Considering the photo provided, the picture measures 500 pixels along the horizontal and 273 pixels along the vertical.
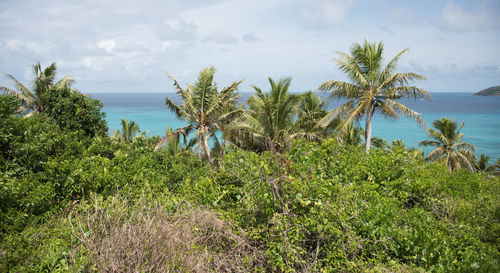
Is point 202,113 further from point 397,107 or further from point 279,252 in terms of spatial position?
point 279,252

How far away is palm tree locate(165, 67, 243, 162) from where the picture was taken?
1670cm

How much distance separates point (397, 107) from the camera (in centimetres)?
1519

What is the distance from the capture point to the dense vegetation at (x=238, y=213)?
3.92 m

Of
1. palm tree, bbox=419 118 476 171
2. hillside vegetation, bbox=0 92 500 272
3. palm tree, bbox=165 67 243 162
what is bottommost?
palm tree, bbox=419 118 476 171

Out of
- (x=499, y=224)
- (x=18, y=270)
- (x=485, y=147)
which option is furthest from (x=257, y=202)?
(x=485, y=147)

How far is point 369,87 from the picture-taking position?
1564 centimetres

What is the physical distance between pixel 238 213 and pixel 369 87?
41.5 feet

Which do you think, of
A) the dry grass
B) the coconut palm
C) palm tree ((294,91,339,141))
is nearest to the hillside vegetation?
the dry grass

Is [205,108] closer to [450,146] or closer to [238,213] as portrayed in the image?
[238,213]

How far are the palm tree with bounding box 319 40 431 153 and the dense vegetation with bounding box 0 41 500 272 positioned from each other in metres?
6.77

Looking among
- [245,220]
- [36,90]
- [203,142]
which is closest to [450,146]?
[203,142]

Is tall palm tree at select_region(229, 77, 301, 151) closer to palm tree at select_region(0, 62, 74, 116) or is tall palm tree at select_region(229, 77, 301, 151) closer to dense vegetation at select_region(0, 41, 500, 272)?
dense vegetation at select_region(0, 41, 500, 272)

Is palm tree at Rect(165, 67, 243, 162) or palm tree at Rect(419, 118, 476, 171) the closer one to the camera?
palm tree at Rect(165, 67, 243, 162)

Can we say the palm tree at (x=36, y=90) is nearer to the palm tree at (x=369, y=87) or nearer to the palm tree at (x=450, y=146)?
the palm tree at (x=369, y=87)
